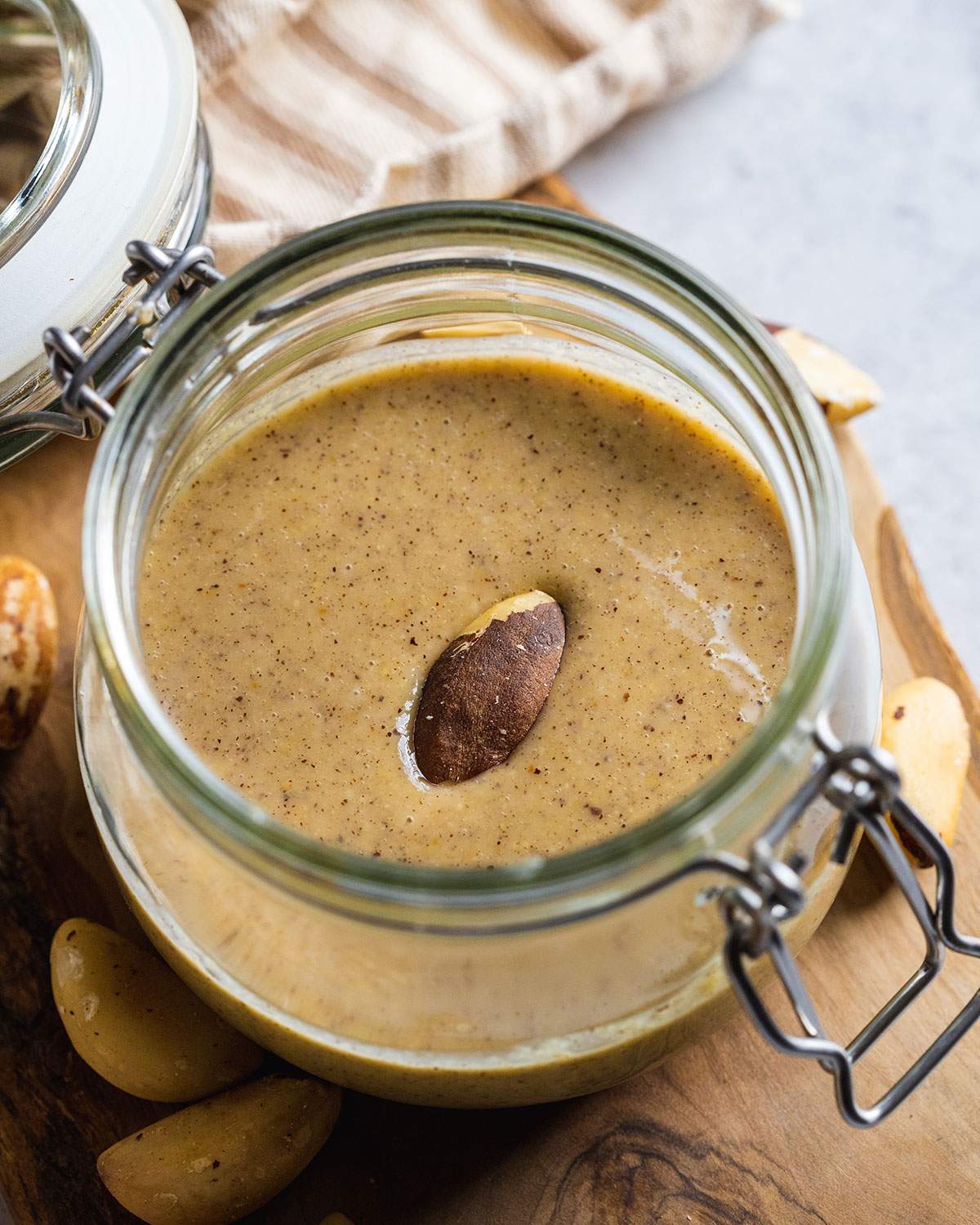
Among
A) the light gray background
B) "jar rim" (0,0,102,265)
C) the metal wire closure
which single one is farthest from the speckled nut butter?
the light gray background

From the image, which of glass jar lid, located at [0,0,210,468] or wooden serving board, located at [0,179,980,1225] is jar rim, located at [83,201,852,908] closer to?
glass jar lid, located at [0,0,210,468]

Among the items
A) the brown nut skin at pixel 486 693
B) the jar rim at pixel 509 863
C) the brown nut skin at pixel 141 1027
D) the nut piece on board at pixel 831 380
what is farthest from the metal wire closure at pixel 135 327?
the nut piece on board at pixel 831 380

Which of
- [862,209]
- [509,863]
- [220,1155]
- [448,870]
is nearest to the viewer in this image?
Result: [448,870]

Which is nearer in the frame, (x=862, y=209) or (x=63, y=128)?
(x=63, y=128)

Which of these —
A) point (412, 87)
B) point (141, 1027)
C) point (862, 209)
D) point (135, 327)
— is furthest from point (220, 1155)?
point (862, 209)

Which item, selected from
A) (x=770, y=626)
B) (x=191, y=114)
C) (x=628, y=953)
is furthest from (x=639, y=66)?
(x=628, y=953)

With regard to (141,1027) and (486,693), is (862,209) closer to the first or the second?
(486,693)
